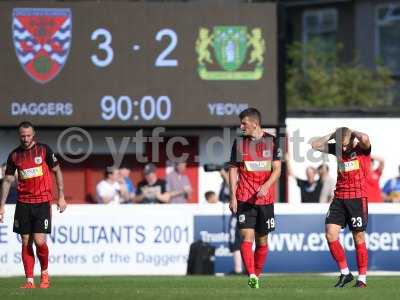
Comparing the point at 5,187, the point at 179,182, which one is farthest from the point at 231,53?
the point at 5,187

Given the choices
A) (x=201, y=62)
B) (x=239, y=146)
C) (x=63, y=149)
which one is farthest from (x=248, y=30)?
(x=239, y=146)

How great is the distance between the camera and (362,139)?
580 inches

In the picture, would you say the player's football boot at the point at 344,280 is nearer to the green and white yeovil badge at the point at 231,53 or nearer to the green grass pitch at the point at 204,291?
the green grass pitch at the point at 204,291

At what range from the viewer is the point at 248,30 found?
24.1 m

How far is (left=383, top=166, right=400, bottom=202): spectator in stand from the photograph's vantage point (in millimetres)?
23906

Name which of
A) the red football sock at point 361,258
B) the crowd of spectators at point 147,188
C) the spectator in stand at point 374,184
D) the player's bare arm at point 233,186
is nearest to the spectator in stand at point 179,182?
the crowd of spectators at point 147,188

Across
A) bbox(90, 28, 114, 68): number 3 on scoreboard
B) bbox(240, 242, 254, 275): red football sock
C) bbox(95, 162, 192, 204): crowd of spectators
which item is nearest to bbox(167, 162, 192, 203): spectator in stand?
bbox(95, 162, 192, 204): crowd of spectators

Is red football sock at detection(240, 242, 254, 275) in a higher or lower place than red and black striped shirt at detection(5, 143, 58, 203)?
lower

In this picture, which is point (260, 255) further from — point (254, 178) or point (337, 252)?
point (337, 252)

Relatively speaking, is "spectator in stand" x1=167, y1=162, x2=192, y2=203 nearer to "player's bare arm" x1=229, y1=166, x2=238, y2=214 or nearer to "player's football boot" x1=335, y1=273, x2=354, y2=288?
"player's football boot" x1=335, y1=273, x2=354, y2=288

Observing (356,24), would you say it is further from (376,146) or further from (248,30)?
(248,30)

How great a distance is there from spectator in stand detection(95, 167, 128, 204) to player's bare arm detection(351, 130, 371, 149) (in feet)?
30.2

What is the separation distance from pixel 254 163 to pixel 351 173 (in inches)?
51.4

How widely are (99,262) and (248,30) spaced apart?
19.2 feet
